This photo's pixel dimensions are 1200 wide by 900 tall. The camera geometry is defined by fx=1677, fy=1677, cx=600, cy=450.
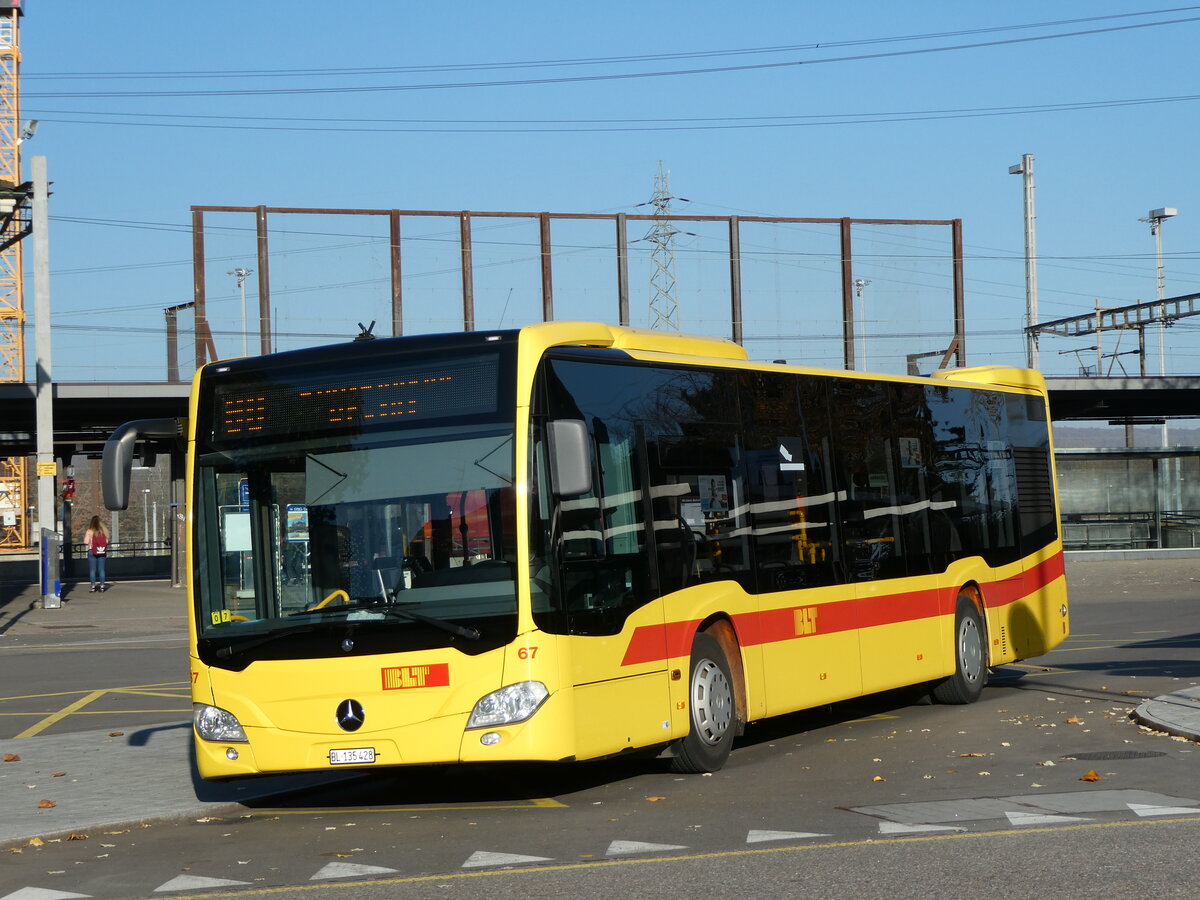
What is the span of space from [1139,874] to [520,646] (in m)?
3.80

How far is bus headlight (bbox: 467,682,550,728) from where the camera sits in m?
9.66

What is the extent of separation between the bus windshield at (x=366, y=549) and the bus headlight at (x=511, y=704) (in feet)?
0.98

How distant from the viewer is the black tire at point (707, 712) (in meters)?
11.1

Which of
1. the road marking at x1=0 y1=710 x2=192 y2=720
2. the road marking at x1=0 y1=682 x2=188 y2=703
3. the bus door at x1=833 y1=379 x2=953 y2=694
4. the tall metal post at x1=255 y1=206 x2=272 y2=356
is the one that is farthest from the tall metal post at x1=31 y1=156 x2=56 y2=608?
the bus door at x1=833 y1=379 x2=953 y2=694

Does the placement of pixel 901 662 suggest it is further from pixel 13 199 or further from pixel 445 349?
pixel 13 199

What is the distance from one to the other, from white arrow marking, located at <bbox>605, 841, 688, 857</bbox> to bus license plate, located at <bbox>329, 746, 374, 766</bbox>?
6.34 ft

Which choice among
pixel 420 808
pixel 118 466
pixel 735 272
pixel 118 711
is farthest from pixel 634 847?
pixel 735 272

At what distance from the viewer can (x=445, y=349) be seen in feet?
33.6

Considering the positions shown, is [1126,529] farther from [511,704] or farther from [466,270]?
[511,704]

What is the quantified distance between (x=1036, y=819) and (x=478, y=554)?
3440 millimetres

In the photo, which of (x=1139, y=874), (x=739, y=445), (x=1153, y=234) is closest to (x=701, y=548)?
(x=739, y=445)

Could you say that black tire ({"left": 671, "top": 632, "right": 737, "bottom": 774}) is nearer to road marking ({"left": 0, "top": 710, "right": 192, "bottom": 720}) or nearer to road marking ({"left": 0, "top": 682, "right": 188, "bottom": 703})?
road marking ({"left": 0, "top": 710, "right": 192, "bottom": 720})

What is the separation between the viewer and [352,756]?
9.88 meters

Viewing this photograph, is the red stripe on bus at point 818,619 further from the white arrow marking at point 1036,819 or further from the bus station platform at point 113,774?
the white arrow marking at point 1036,819
